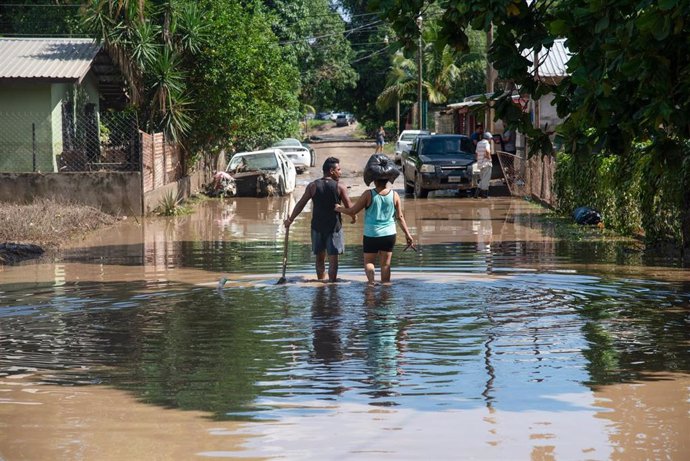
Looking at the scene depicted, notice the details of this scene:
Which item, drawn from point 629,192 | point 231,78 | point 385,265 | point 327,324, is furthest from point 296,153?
point 327,324

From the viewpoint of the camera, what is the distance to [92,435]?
7445mm

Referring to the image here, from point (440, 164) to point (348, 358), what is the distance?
22564 millimetres

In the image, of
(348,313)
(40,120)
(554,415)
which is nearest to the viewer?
(554,415)

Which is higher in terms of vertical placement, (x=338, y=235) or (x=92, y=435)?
(x=338, y=235)

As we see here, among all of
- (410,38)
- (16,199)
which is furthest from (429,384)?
(16,199)

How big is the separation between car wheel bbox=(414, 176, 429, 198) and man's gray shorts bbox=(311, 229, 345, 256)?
17.7 metres

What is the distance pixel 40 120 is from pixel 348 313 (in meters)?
18.0

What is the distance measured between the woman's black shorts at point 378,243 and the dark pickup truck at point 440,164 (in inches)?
700

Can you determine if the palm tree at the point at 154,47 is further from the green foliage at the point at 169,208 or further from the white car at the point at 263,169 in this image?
the green foliage at the point at 169,208

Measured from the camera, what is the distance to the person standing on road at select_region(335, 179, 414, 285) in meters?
14.2

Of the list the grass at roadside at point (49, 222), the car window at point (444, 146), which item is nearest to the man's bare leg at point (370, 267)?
the grass at roadside at point (49, 222)

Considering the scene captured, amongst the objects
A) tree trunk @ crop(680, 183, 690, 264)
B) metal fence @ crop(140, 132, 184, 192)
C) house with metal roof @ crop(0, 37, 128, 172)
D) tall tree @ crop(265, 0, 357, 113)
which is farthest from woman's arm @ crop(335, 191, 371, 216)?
tall tree @ crop(265, 0, 357, 113)

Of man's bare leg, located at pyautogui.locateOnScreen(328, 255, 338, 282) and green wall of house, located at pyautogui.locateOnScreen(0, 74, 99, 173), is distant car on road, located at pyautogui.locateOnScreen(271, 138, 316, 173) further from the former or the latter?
man's bare leg, located at pyautogui.locateOnScreen(328, 255, 338, 282)

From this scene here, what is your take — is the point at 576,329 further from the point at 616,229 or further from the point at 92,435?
the point at 616,229
